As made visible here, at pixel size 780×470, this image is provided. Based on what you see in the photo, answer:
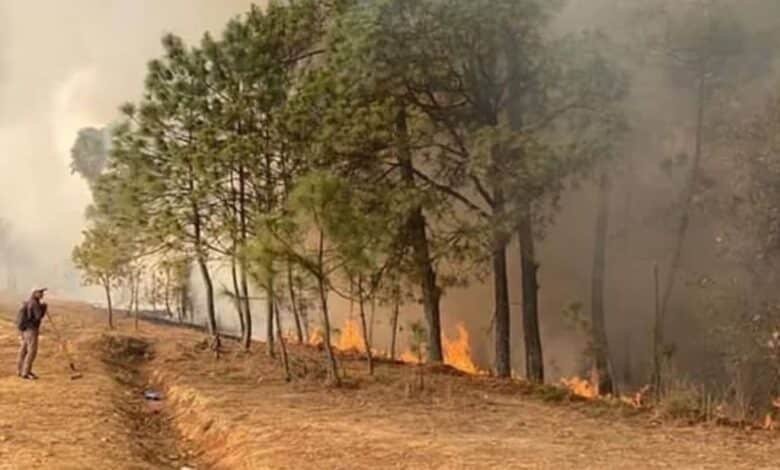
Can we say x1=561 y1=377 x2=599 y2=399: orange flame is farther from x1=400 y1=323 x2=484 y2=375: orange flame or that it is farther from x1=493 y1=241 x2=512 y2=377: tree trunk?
x1=400 y1=323 x2=484 y2=375: orange flame

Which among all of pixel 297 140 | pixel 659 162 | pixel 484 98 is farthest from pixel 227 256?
pixel 659 162

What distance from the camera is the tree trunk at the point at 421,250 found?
23.3 meters

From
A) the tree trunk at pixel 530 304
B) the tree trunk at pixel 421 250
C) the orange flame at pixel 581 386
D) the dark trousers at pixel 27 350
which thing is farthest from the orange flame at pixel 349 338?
the dark trousers at pixel 27 350

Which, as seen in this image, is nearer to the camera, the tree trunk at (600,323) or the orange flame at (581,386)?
the tree trunk at (600,323)

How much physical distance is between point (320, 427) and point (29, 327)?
27.1ft

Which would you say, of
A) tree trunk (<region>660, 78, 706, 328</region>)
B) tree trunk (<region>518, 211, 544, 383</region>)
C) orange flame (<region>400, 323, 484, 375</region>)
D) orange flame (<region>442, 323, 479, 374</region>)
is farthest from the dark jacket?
orange flame (<region>442, 323, 479, 374</region>)

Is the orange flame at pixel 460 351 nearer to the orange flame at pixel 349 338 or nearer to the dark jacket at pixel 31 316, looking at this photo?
the orange flame at pixel 349 338

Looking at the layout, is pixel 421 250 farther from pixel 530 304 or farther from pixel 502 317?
pixel 530 304

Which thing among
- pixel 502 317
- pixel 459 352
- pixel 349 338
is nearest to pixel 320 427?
pixel 502 317

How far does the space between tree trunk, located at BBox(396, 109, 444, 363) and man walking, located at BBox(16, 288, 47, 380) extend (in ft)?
26.4

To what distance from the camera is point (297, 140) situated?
2338 centimetres

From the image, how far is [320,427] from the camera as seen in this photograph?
15.0 meters

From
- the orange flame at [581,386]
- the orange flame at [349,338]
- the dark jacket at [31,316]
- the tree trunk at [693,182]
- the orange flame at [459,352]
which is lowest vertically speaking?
the orange flame at [581,386]

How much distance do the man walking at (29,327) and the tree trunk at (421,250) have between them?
8.05 m
